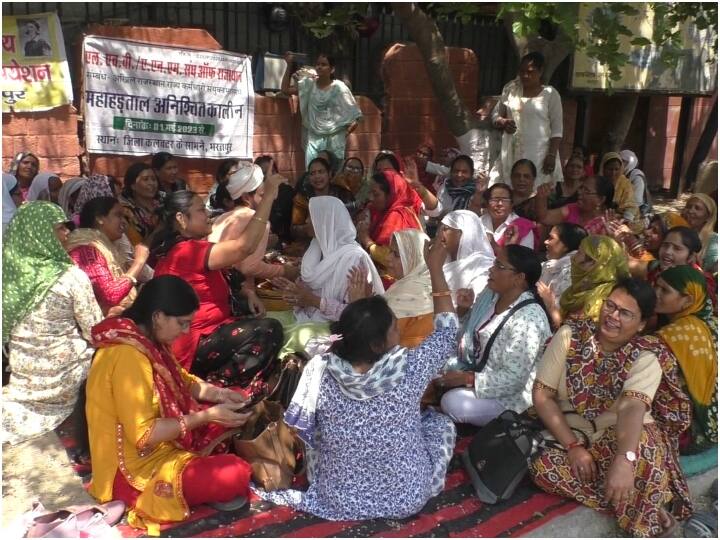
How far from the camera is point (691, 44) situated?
927 cm

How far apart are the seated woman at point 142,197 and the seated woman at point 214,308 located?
1.44 meters

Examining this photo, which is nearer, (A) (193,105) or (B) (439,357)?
(B) (439,357)

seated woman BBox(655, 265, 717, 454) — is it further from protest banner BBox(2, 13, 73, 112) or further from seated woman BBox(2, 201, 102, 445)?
protest banner BBox(2, 13, 73, 112)

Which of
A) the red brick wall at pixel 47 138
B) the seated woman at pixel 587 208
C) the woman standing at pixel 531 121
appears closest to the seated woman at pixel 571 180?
the woman standing at pixel 531 121

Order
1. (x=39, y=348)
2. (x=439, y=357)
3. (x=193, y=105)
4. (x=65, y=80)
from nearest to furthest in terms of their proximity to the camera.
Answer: (x=439, y=357) → (x=39, y=348) → (x=65, y=80) → (x=193, y=105)

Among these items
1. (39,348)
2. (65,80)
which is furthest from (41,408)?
(65,80)

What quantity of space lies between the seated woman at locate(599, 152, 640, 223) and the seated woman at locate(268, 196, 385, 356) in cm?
239

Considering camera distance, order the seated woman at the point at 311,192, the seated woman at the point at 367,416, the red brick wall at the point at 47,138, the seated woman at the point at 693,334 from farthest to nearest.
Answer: the red brick wall at the point at 47,138 < the seated woman at the point at 311,192 < the seated woman at the point at 693,334 < the seated woman at the point at 367,416

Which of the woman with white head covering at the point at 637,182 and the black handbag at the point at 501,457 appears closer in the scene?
the black handbag at the point at 501,457

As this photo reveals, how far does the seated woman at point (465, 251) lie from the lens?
187 inches

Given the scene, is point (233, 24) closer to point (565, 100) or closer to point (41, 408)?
point (565, 100)

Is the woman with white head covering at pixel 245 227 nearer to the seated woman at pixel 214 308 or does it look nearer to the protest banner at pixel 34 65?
the seated woman at pixel 214 308

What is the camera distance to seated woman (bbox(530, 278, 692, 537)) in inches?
121

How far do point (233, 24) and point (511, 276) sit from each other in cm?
568
